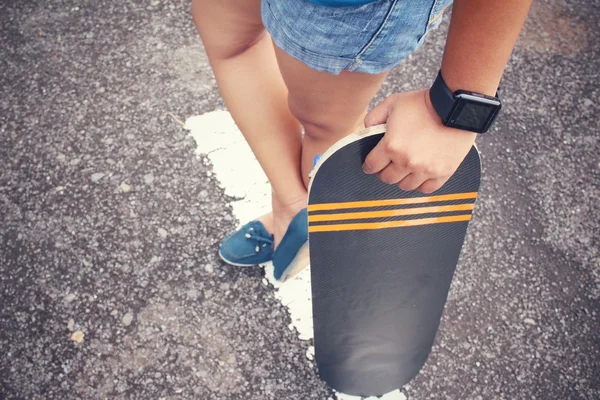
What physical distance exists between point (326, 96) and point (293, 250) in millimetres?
570

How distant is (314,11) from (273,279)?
3.43 ft

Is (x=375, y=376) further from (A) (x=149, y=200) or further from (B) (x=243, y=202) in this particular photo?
(A) (x=149, y=200)

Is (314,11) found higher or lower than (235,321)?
higher

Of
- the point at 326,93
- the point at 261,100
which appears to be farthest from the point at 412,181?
the point at 261,100

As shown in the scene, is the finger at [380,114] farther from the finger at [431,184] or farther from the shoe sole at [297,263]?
the shoe sole at [297,263]

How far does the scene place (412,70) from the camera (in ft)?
7.14

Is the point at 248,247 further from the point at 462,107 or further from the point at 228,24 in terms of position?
the point at 462,107

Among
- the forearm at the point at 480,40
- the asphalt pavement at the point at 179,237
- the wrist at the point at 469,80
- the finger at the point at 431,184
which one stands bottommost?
the asphalt pavement at the point at 179,237

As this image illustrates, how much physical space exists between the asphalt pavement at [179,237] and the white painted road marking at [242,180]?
0.11 feet

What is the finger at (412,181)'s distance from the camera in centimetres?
85

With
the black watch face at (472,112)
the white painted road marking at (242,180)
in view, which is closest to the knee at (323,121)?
the black watch face at (472,112)

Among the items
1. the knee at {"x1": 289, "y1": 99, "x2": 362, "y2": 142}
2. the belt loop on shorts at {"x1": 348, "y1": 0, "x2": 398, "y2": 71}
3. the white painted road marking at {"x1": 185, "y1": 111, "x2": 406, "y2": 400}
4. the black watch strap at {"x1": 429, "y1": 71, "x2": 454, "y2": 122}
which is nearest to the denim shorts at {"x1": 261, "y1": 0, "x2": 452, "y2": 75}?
the belt loop on shorts at {"x1": 348, "y1": 0, "x2": 398, "y2": 71}

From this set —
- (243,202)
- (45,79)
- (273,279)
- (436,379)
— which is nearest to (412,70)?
(243,202)

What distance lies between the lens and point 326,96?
98 cm
